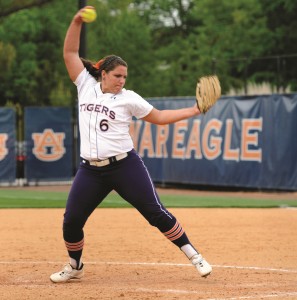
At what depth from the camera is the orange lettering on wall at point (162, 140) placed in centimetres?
2436

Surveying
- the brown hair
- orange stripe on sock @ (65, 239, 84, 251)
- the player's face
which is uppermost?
the brown hair

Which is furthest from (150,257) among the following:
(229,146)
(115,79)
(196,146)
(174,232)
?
(196,146)

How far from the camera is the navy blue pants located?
27.5 feet

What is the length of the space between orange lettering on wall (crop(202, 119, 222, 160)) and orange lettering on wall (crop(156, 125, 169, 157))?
4.55 feet

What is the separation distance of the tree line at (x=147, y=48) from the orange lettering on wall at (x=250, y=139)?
20.6 meters

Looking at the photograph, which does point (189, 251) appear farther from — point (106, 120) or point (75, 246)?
point (106, 120)

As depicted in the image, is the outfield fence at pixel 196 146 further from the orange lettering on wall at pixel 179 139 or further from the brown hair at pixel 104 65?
the brown hair at pixel 104 65

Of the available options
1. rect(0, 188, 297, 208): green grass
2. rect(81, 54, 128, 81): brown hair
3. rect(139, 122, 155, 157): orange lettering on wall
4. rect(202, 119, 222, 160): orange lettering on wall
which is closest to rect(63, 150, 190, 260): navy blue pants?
rect(81, 54, 128, 81): brown hair

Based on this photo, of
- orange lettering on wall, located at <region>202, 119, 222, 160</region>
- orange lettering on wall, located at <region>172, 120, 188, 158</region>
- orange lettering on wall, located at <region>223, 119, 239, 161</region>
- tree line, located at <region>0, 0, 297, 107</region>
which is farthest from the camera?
Answer: tree line, located at <region>0, 0, 297, 107</region>

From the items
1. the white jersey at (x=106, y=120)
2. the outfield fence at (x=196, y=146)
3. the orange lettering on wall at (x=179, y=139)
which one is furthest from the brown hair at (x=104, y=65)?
the orange lettering on wall at (x=179, y=139)

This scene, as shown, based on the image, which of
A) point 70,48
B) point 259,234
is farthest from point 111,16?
point 70,48

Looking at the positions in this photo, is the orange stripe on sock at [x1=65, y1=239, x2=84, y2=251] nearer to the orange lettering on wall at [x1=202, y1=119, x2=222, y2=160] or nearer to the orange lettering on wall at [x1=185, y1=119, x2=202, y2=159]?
the orange lettering on wall at [x1=202, y1=119, x2=222, y2=160]

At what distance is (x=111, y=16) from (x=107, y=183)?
46.8 meters

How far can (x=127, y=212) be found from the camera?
1633 centimetres
